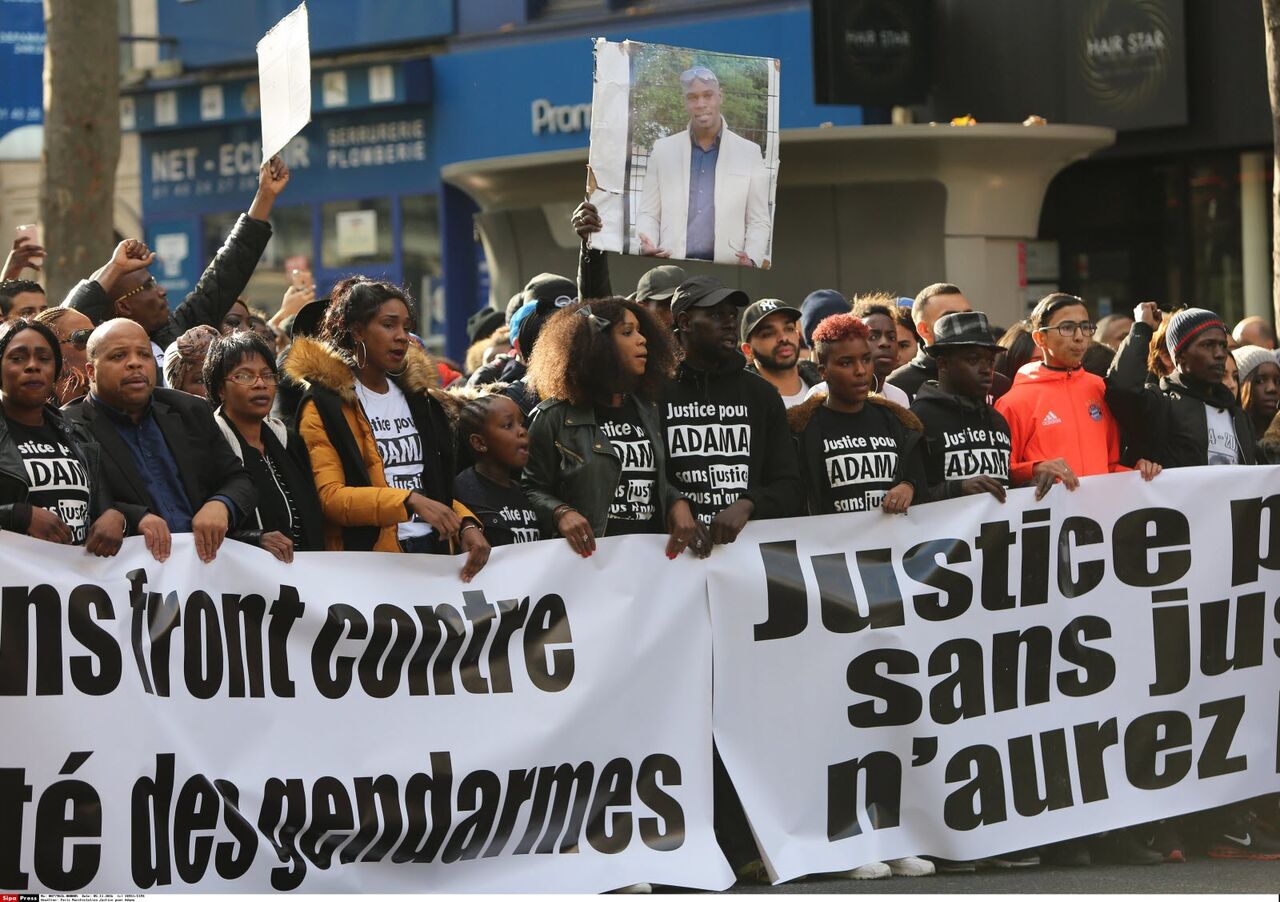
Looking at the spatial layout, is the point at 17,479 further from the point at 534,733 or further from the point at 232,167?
the point at 232,167

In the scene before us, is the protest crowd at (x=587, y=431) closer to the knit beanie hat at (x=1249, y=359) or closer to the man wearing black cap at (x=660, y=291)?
the man wearing black cap at (x=660, y=291)

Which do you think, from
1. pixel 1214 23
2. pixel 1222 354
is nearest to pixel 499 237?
pixel 1214 23

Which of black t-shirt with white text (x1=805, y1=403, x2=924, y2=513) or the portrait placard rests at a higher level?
the portrait placard

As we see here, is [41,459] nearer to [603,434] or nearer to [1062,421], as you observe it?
[603,434]

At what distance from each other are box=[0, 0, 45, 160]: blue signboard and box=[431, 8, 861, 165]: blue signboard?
452 centimetres

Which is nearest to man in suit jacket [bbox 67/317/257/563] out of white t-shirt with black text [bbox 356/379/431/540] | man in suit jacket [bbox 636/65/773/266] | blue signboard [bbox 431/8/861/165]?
white t-shirt with black text [bbox 356/379/431/540]

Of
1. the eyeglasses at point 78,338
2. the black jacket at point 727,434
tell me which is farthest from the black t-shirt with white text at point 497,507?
A: the eyeglasses at point 78,338

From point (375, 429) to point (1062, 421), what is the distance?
2477 millimetres

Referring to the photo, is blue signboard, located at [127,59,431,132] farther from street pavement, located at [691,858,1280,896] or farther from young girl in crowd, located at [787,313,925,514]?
street pavement, located at [691,858,1280,896]

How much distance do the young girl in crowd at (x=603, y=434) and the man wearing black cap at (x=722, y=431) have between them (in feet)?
0.33

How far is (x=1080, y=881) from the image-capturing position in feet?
20.9

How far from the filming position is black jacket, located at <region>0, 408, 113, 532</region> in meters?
5.64

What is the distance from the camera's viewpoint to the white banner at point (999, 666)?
646cm

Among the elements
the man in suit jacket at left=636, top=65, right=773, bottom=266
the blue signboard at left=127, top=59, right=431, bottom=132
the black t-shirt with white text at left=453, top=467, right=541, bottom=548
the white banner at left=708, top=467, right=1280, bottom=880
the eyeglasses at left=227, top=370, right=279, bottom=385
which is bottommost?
the white banner at left=708, top=467, right=1280, bottom=880
